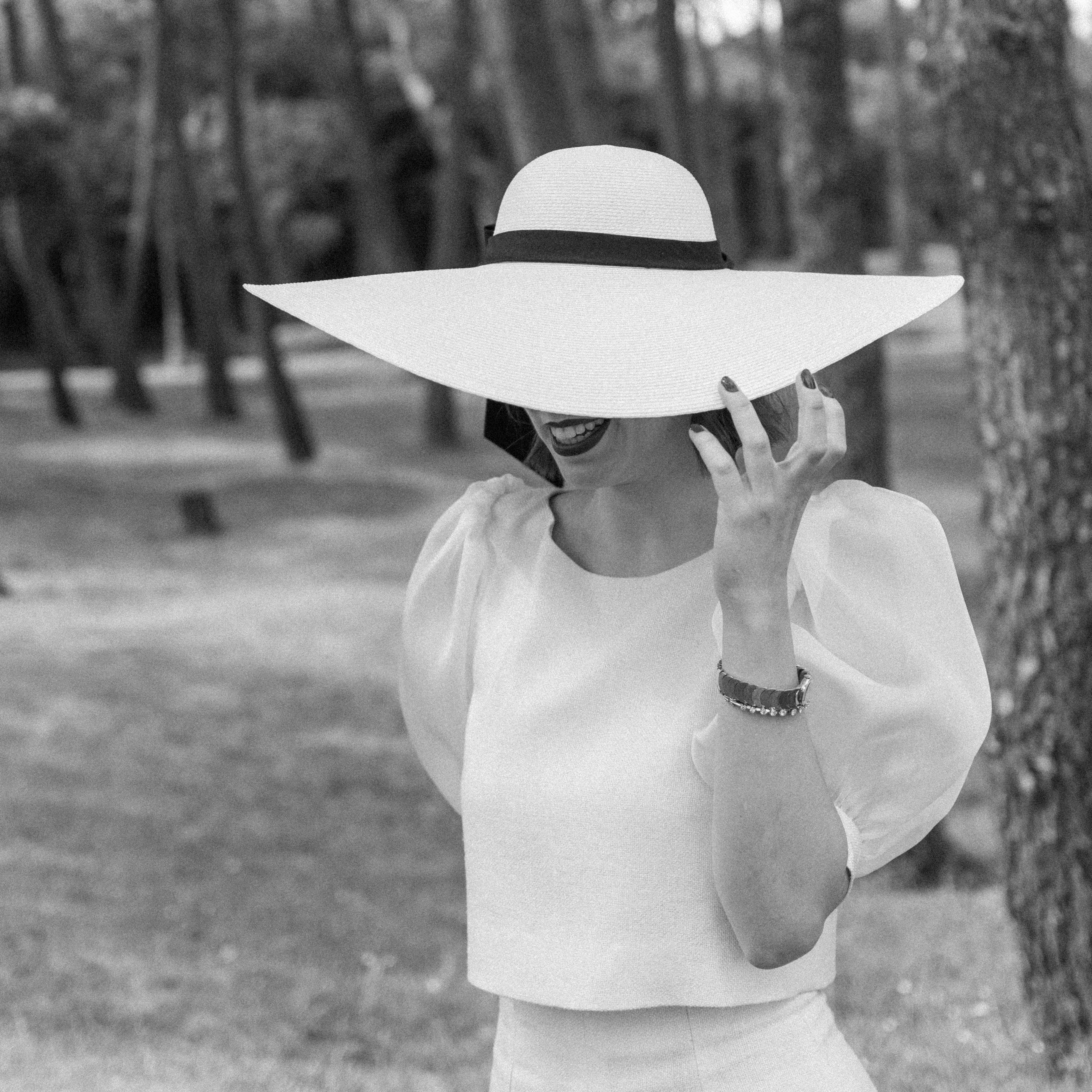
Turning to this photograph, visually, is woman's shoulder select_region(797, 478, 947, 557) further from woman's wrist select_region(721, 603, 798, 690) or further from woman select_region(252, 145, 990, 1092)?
woman's wrist select_region(721, 603, 798, 690)

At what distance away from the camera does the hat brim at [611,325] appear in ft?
6.60

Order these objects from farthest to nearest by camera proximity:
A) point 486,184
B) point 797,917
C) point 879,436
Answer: point 486,184 < point 879,436 < point 797,917

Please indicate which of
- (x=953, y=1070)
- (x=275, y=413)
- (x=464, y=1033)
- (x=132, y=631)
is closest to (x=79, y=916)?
(x=464, y=1033)

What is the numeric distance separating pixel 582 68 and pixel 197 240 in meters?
13.7

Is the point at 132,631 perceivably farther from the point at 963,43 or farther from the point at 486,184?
the point at 486,184

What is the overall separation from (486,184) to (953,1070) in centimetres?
3286

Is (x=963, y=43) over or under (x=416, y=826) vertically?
over

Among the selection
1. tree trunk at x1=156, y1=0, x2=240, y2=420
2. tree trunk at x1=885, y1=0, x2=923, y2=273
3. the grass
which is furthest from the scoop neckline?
tree trunk at x1=885, y1=0, x2=923, y2=273

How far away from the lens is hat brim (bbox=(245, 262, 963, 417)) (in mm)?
2012

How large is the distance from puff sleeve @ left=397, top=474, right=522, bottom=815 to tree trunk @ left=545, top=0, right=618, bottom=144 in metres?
10.1

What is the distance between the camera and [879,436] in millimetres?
8383

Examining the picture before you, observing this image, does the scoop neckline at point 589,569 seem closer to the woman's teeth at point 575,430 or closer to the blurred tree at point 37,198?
the woman's teeth at point 575,430

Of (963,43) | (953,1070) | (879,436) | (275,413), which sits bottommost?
(275,413)

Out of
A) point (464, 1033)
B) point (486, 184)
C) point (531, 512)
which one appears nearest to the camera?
point (531, 512)
